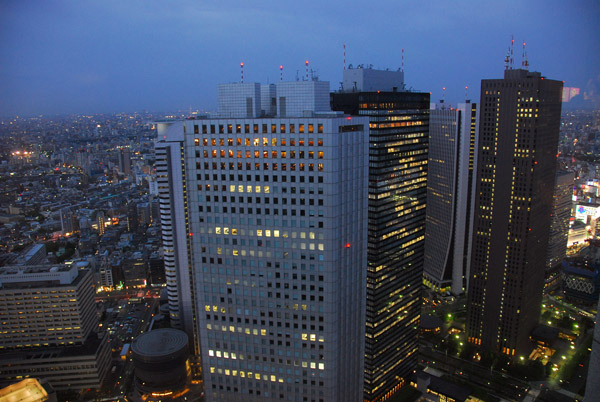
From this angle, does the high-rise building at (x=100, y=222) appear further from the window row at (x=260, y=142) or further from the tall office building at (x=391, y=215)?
the window row at (x=260, y=142)

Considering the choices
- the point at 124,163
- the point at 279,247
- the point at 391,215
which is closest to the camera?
the point at 279,247

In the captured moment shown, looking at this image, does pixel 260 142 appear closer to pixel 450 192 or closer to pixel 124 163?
pixel 450 192

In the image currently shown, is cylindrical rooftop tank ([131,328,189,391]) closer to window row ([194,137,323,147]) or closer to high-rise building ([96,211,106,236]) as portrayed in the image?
window row ([194,137,323,147])

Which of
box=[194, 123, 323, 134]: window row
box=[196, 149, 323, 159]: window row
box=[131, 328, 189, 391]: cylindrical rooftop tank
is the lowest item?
box=[131, 328, 189, 391]: cylindrical rooftop tank

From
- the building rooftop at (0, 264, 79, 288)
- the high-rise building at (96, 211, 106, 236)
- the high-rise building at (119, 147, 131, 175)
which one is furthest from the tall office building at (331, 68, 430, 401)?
the high-rise building at (119, 147, 131, 175)

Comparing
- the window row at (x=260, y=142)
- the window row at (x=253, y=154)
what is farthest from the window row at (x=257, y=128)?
the window row at (x=253, y=154)

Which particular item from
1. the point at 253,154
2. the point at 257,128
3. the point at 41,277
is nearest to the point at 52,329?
the point at 41,277
